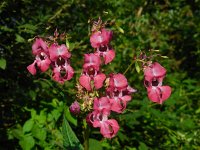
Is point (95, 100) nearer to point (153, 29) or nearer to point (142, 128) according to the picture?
point (142, 128)

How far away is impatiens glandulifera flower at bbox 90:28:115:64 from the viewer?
5.55ft

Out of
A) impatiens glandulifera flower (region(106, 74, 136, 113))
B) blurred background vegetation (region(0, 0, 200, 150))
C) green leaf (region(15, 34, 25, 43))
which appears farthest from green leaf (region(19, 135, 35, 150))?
impatiens glandulifera flower (region(106, 74, 136, 113))

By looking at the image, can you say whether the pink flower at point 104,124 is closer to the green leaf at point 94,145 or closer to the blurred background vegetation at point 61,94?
the blurred background vegetation at point 61,94

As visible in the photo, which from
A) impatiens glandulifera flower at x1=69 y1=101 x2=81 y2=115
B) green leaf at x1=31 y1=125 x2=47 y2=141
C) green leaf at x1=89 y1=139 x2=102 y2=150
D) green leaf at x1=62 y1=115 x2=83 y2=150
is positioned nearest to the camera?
impatiens glandulifera flower at x1=69 y1=101 x2=81 y2=115

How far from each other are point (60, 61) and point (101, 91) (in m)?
0.20

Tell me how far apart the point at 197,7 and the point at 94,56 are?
19.2 feet

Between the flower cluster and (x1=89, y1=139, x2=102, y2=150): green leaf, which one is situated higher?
the flower cluster

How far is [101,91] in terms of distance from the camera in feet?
5.74

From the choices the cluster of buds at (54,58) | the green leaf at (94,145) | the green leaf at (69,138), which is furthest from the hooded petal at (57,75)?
the green leaf at (94,145)

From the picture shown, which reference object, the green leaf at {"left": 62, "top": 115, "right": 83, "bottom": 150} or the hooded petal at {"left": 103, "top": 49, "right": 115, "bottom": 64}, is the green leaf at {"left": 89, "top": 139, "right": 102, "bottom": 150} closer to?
the green leaf at {"left": 62, "top": 115, "right": 83, "bottom": 150}

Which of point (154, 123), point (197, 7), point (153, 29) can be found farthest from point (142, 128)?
point (197, 7)

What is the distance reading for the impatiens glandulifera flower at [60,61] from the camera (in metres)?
1.67

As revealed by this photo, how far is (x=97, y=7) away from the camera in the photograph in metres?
4.45

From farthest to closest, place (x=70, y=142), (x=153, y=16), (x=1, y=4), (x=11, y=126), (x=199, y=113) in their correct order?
(x=153, y=16) → (x=199, y=113) → (x=11, y=126) → (x=1, y=4) → (x=70, y=142)
